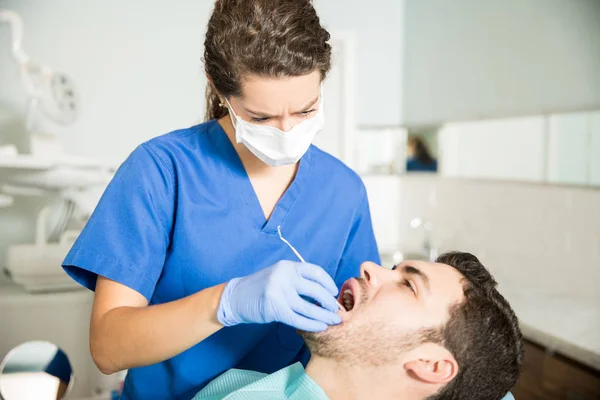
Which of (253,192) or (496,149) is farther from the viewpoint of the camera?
(496,149)

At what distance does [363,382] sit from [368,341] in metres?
0.09

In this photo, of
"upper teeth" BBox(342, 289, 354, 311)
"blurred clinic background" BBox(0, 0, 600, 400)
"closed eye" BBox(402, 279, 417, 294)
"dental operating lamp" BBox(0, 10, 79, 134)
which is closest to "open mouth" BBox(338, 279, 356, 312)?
"upper teeth" BBox(342, 289, 354, 311)

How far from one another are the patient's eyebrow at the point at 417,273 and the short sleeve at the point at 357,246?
13 centimetres

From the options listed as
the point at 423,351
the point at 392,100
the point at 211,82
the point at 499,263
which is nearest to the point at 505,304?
the point at 423,351

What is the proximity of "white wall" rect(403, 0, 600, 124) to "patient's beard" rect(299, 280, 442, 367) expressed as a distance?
153cm

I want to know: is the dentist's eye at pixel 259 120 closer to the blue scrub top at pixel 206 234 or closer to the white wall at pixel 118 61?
the blue scrub top at pixel 206 234

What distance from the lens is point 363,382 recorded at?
1.21 meters

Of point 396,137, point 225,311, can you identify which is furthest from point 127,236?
point 396,137

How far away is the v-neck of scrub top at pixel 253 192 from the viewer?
128cm

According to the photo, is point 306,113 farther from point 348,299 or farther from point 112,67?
point 112,67

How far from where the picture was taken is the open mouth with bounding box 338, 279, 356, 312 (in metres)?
1.27

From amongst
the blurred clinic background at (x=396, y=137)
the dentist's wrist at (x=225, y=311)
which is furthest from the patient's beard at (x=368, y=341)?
the blurred clinic background at (x=396, y=137)

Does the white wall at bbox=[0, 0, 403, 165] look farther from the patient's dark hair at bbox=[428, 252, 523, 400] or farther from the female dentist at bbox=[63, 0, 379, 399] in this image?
the patient's dark hair at bbox=[428, 252, 523, 400]

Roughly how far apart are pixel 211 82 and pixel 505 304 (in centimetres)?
81
